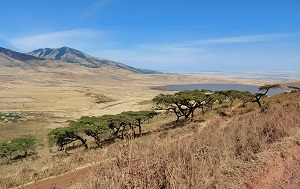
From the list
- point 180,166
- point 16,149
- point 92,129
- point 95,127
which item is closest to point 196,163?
point 180,166

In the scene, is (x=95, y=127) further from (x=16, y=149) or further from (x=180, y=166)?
(x=180, y=166)

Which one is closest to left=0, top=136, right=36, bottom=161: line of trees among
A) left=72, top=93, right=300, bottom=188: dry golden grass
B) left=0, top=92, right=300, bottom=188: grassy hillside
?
left=0, top=92, right=300, bottom=188: grassy hillside

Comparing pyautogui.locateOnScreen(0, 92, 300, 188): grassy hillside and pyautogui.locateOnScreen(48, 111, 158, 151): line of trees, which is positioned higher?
pyautogui.locateOnScreen(0, 92, 300, 188): grassy hillside

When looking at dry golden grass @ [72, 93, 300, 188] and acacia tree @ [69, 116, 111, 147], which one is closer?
dry golden grass @ [72, 93, 300, 188]

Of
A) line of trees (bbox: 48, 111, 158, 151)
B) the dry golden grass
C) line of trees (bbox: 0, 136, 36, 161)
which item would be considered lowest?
line of trees (bbox: 0, 136, 36, 161)

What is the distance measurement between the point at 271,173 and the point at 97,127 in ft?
92.7

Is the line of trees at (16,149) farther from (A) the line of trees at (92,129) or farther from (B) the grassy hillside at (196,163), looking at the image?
(B) the grassy hillside at (196,163)

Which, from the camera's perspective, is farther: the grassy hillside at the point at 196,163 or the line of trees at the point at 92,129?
the line of trees at the point at 92,129

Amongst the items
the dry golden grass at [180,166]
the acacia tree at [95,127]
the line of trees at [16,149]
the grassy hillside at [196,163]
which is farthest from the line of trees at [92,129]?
the dry golden grass at [180,166]

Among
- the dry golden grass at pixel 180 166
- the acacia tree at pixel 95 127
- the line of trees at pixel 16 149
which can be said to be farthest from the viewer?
the line of trees at pixel 16 149

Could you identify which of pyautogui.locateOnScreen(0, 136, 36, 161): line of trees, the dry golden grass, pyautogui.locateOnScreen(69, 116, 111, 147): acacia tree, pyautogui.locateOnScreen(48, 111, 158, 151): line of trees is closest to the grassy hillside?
the dry golden grass

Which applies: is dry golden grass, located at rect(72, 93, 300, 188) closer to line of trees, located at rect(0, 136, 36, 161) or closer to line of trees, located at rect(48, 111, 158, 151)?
line of trees, located at rect(48, 111, 158, 151)

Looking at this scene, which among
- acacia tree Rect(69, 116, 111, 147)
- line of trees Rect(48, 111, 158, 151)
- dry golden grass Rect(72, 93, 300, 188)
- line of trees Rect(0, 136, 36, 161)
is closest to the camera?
dry golden grass Rect(72, 93, 300, 188)

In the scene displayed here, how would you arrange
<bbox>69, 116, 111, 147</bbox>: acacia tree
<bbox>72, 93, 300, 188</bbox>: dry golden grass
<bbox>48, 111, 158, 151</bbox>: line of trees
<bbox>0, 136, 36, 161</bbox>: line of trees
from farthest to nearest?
<bbox>0, 136, 36, 161</bbox>: line of trees, <bbox>48, 111, 158, 151</bbox>: line of trees, <bbox>69, 116, 111, 147</bbox>: acacia tree, <bbox>72, 93, 300, 188</bbox>: dry golden grass
